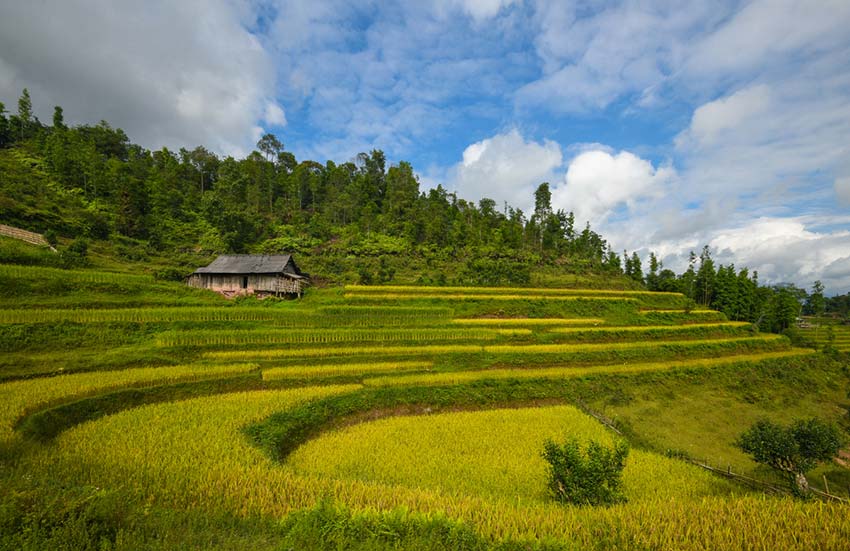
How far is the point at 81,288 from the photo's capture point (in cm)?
1956

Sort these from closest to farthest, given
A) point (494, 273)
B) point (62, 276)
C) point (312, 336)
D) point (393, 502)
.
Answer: point (393, 502) → point (62, 276) → point (312, 336) → point (494, 273)

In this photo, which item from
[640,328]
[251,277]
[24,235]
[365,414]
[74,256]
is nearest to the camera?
[365,414]

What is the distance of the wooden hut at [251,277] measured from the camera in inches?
1184

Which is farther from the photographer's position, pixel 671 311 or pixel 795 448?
pixel 671 311

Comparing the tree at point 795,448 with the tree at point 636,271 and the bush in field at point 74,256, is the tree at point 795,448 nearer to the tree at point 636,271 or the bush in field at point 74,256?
the bush in field at point 74,256

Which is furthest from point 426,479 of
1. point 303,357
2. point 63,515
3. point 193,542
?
point 303,357

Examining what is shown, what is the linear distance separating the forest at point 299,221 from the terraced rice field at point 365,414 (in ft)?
41.0

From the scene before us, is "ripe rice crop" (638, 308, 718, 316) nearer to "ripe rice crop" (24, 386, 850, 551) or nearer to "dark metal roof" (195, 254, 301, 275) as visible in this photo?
"ripe rice crop" (24, 386, 850, 551)

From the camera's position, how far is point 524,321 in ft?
95.2

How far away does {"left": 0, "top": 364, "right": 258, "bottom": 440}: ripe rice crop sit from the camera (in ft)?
34.4

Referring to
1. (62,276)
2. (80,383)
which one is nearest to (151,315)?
(62,276)

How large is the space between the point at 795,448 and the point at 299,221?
55387 mm

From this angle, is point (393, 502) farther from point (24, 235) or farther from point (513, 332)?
point (24, 235)

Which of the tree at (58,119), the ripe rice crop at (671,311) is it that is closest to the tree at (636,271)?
the ripe rice crop at (671,311)
